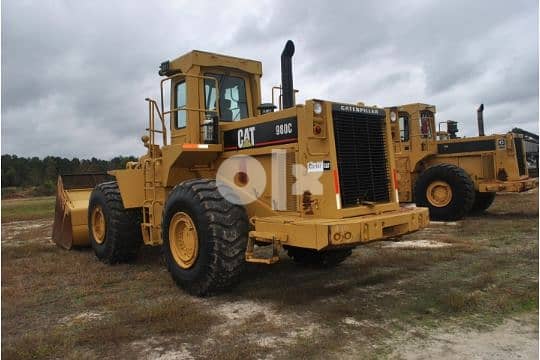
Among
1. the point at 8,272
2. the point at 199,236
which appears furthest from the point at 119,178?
the point at 199,236

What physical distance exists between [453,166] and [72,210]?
9.77m

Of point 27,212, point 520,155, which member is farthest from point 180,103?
point 27,212

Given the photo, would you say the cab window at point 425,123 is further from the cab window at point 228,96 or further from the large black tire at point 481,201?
the cab window at point 228,96

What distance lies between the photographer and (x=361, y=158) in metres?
6.12

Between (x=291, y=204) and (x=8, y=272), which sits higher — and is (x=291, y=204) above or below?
above

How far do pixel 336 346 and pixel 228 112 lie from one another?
4.11m

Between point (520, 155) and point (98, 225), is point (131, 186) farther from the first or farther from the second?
point (520, 155)

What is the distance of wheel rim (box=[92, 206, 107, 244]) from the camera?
8770mm

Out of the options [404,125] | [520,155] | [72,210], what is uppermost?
[404,125]

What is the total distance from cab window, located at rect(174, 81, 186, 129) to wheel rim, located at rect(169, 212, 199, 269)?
62.1 inches

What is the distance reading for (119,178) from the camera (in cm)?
826

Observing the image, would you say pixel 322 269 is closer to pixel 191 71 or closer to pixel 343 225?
pixel 343 225

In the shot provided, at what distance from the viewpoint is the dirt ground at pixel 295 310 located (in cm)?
437

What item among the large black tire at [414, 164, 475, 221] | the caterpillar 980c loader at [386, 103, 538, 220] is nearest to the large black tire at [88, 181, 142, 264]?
the caterpillar 980c loader at [386, 103, 538, 220]
